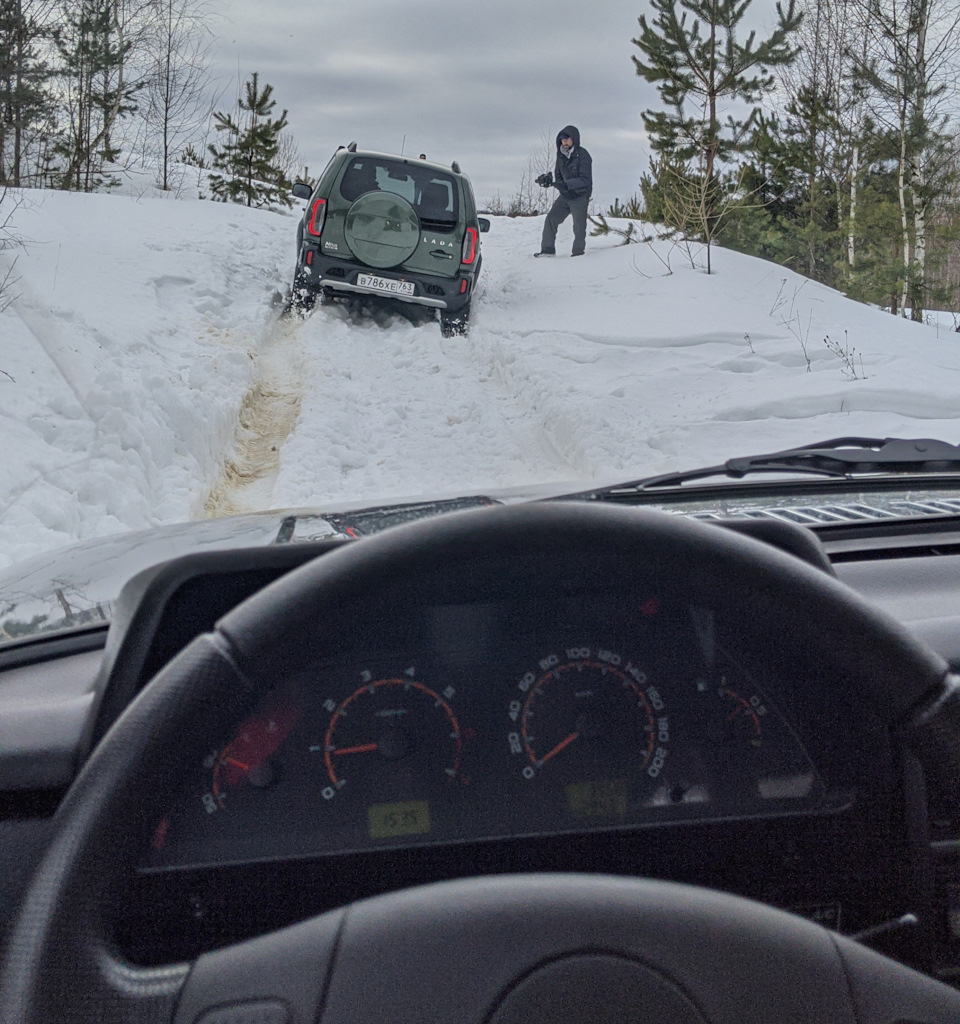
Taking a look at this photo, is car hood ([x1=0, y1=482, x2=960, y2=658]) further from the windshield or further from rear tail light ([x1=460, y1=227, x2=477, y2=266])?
rear tail light ([x1=460, y1=227, x2=477, y2=266])

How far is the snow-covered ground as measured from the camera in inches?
244

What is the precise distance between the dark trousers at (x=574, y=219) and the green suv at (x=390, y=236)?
4.94 meters

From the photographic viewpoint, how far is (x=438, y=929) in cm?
99

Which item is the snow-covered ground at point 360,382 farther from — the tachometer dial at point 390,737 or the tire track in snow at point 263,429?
the tachometer dial at point 390,737

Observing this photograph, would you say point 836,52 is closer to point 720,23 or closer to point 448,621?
point 720,23

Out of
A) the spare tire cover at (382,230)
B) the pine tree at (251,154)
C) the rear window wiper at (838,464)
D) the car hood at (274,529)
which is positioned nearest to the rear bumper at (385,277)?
the spare tire cover at (382,230)

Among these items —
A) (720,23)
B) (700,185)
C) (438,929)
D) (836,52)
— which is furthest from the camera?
(836,52)

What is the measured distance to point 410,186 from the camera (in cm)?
1073

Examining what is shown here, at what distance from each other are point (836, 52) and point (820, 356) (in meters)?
15.6

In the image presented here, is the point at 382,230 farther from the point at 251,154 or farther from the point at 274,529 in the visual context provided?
the point at 251,154

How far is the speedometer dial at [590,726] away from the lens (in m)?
1.46

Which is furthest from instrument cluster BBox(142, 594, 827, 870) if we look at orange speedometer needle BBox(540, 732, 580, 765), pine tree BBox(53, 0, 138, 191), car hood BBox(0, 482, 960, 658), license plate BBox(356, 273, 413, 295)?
pine tree BBox(53, 0, 138, 191)

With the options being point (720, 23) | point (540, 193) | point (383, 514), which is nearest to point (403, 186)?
point (720, 23)

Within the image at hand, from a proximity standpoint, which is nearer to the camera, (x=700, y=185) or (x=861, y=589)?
(x=861, y=589)
